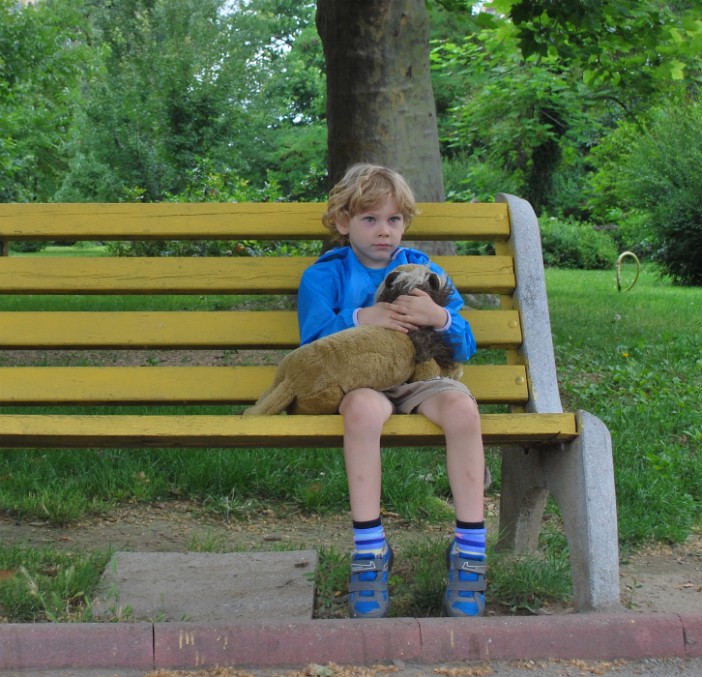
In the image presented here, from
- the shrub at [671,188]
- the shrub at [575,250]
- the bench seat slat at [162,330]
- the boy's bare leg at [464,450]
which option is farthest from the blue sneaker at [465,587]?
the shrub at [575,250]

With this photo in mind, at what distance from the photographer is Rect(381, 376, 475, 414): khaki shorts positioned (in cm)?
287

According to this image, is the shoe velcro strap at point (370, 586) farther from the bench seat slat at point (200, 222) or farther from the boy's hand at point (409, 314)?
the bench seat slat at point (200, 222)

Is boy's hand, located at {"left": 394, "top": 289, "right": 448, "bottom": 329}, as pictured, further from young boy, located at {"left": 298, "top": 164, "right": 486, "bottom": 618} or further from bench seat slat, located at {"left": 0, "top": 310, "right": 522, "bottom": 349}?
bench seat slat, located at {"left": 0, "top": 310, "right": 522, "bottom": 349}

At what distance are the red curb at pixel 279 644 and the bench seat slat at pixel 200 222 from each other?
1500mm

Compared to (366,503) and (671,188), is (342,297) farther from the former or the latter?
(671,188)

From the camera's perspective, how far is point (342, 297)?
10.6 feet

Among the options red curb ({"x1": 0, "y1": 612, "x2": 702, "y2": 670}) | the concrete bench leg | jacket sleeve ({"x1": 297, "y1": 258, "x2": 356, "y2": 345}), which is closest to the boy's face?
jacket sleeve ({"x1": 297, "y1": 258, "x2": 356, "y2": 345})

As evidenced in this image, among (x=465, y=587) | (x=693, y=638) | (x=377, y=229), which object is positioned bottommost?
(x=693, y=638)

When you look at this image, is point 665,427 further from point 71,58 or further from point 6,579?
point 71,58

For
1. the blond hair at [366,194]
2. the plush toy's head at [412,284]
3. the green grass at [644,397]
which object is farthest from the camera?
the green grass at [644,397]

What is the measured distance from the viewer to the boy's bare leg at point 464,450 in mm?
2693

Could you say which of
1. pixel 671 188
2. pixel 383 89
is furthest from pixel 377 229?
pixel 671 188

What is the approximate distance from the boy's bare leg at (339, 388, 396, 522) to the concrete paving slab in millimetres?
349

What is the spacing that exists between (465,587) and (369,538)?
291 mm
